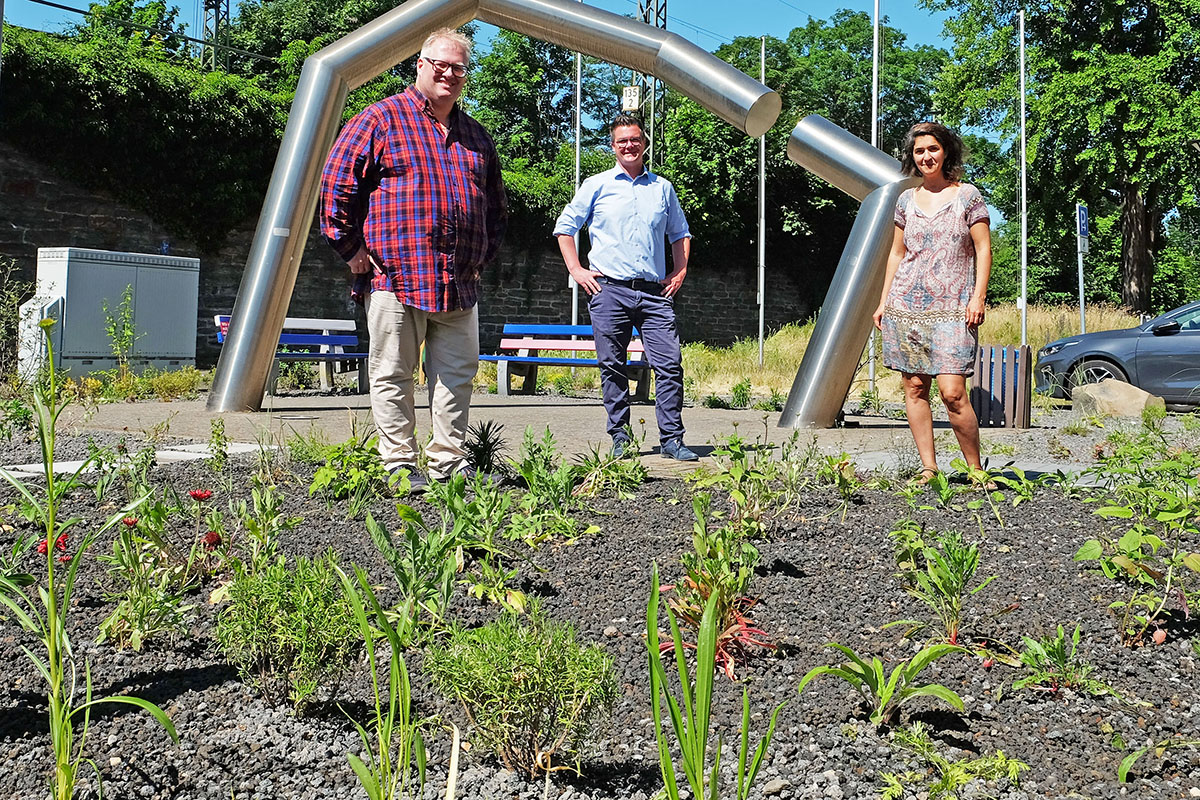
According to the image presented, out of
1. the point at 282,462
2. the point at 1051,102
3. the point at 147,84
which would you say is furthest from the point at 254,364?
the point at 1051,102

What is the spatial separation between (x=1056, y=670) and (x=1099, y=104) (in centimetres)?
2640

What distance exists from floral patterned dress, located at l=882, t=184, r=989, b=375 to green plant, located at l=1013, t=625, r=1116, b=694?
2488 mm

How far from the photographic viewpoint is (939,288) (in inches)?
184

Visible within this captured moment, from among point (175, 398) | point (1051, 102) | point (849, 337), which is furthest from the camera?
point (1051, 102)

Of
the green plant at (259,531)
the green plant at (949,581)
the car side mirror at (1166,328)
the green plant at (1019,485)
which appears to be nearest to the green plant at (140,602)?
the green plant at (259,531)

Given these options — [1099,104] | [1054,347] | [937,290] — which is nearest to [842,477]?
[937,290]

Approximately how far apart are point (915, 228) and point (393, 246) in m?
2.18

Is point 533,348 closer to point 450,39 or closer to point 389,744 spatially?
point 450,39

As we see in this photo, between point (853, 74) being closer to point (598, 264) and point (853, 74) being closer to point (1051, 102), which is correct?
point (1051, 102)

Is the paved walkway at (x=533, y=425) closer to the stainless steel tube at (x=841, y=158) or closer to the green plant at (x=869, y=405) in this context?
the green plant at (x=869, y=405)

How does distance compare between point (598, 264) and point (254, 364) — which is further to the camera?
point (254, 364)

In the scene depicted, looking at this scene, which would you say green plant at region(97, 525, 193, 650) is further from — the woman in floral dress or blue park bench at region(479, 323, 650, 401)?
blue park bench at region(479, 323, 650, 401)

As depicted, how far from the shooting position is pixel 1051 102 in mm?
25734

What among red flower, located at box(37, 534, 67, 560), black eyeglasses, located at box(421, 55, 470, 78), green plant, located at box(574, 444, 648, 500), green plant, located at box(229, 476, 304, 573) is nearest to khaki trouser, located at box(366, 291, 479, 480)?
green plant, located at box(574, 444, 648, 500)
